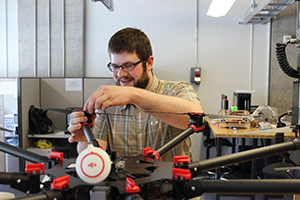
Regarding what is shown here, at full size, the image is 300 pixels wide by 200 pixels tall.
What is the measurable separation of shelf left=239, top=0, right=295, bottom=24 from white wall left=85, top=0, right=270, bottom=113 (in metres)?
0.21

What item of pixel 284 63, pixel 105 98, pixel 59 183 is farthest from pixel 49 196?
pixel 284 63

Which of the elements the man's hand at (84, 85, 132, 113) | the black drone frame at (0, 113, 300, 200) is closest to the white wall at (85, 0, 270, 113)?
the man's hand at (84, 85, 132, 113)

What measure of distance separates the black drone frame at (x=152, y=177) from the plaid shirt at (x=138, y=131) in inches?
24.5

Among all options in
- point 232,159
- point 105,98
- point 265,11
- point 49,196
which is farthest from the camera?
point 265,11

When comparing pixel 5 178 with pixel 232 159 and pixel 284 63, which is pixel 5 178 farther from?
pixel 284 63

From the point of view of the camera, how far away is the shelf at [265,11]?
134 inches

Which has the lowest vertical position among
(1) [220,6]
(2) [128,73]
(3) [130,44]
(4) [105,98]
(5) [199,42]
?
(4) [105,98]

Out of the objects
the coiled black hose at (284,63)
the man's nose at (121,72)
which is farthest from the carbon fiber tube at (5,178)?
the coiled black hose at (284,63)

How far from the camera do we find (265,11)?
379 cm

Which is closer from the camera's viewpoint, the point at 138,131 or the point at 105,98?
the point at 105,98

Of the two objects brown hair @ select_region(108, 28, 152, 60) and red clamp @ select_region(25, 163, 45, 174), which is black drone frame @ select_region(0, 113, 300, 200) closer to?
red clamp @ select_region(25, 163, 45, 174)

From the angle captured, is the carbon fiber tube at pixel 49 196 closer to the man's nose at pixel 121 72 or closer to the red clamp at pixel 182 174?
the red clamp at pixel 182 174

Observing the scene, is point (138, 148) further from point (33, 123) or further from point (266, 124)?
point (33, 123)

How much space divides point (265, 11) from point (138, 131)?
345cm
